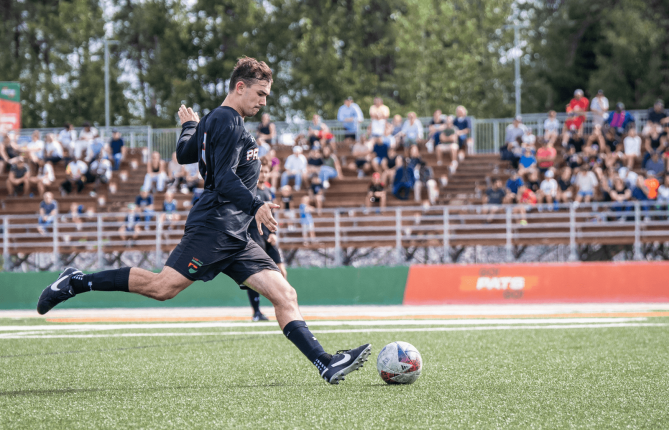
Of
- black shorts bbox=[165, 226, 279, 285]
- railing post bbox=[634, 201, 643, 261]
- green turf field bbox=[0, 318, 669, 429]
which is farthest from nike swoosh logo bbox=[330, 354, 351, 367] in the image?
railing post bbox=[634, 201, 643, 261]

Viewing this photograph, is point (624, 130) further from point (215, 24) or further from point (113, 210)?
point (215, 24)

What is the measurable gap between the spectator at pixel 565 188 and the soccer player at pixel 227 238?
48.1 ft

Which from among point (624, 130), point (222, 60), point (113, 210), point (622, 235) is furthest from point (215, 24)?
point (622, 235)

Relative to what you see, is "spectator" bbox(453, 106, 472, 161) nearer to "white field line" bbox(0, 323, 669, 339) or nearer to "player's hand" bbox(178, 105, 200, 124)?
"white field line" bbox(0, 323, 669, 339)

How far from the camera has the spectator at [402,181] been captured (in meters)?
20.1

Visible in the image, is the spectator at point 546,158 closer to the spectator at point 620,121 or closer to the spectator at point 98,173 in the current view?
the spectator at point 620,121

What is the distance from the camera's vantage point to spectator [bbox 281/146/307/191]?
21047mm

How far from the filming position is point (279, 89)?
4256 cm

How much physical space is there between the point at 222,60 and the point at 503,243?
85.6 feet

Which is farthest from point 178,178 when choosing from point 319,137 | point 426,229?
point 426,229

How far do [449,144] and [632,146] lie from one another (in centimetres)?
478

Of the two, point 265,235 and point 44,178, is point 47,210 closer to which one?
point 44,178

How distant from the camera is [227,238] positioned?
569 cm

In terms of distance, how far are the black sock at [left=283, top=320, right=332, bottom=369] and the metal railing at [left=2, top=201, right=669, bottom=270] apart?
40.6ft
